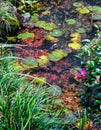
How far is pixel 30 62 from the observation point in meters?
4.20

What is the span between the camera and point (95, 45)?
11.8 ft

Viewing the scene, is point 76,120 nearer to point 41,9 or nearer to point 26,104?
point 26,104

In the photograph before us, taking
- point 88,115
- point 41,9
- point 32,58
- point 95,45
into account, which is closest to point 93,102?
point 88,115

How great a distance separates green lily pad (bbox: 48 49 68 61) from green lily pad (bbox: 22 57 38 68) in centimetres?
27

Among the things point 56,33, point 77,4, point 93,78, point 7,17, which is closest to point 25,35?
point 7,17

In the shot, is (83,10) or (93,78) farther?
(83,10)

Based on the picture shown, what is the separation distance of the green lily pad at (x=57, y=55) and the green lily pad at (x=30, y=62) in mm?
269

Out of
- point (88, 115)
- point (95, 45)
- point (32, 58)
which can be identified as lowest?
point (88, 115)

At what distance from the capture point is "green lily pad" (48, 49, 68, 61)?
432 cm

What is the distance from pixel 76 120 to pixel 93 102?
12.7 inches

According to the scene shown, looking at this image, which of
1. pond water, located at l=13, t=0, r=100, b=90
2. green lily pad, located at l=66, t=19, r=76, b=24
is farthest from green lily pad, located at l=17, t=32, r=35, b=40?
green lily pad, located at l=66, t=19, r=76, b=24

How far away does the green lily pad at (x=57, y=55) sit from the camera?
4318 mm

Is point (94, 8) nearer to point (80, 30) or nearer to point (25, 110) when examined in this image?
point (80, 30)

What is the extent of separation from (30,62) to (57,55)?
45 centimetres
